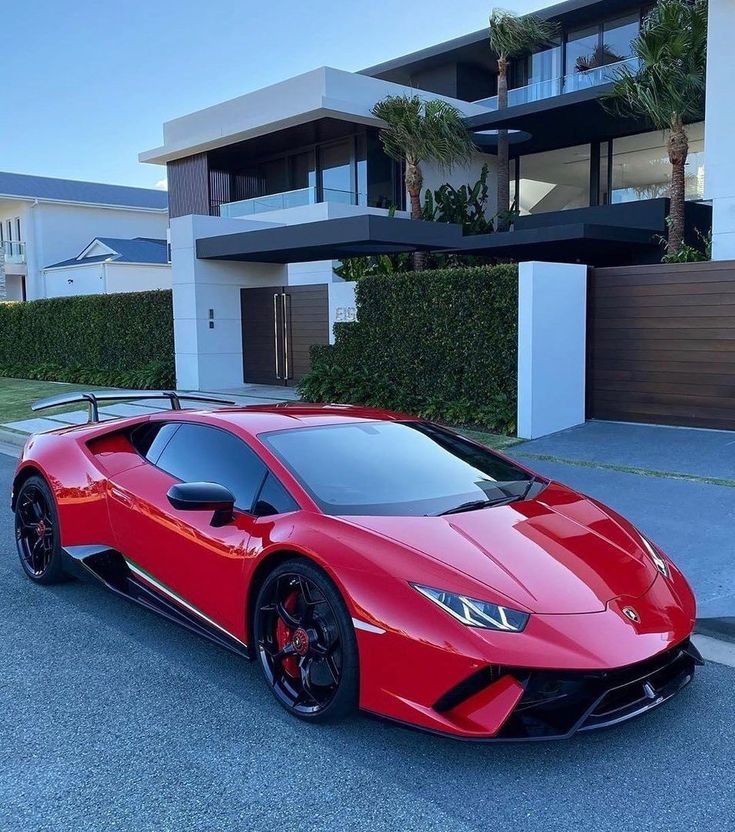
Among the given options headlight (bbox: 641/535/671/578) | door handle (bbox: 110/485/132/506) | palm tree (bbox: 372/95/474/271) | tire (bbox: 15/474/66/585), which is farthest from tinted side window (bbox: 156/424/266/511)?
palm tree (bbox: 372/95/474/271)

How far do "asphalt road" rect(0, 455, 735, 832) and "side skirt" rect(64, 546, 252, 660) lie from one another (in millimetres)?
235

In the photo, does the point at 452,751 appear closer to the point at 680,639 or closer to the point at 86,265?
the point at 680,639

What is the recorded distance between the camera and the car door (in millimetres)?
3896

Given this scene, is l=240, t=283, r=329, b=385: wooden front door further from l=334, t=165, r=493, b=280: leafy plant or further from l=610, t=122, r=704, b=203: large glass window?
l=610, t=122, r=704, b=203: large glass window

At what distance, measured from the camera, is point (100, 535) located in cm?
486

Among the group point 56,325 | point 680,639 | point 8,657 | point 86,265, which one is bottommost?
point 8,657

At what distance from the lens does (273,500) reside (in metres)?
3.91

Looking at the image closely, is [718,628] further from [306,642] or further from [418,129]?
[418,129]

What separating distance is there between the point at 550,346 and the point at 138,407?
869 cm

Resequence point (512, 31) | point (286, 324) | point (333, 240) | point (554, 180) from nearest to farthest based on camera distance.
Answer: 1. point (333, 240)
2. point (286, 324)
3. point (512, 31)
4. point (554, 180)

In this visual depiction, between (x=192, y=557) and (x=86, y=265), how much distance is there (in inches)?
1227

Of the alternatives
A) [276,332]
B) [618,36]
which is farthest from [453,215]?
[618,36]

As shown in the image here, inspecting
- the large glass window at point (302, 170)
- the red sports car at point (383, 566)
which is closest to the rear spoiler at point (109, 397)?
the red sports car at point (383, 566)

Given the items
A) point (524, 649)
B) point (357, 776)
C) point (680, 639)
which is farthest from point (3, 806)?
point (680, 639)
